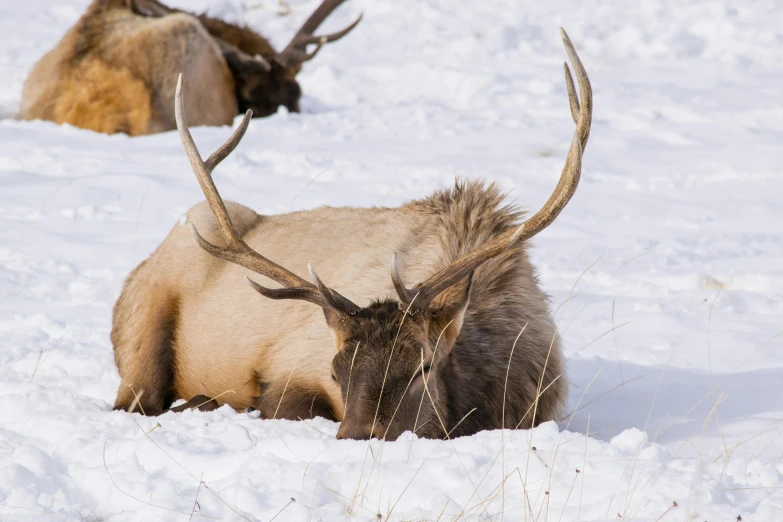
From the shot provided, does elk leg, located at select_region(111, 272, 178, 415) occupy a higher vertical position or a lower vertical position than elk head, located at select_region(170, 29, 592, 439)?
lower

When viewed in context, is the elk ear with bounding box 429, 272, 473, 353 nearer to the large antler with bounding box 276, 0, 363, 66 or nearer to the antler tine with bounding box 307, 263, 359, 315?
the antler tine with bounding box 307, 263, 359, 315

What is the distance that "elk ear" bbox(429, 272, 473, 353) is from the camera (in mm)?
4406

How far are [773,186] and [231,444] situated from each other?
7.67 metres

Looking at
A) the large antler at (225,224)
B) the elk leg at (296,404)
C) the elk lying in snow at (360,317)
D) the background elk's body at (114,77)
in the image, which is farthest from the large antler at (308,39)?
the elk leg at (296,404)

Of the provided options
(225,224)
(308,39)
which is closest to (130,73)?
(308,39)

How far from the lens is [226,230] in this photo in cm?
478

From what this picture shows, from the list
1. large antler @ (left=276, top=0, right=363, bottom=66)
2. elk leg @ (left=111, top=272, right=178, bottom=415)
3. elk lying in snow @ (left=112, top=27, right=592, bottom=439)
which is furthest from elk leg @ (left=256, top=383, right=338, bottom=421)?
large antler @ (left=276, top=0, right=363, bottom=66)

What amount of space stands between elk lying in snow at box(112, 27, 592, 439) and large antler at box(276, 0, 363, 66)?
755cm

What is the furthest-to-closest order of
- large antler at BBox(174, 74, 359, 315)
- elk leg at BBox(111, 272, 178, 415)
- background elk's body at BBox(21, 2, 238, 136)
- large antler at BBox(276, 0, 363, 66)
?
large antler at BBox(276, 0, 363, 66) < background elk's body at BBox(21, 2, 238, 136) < elk leg at BBox(111, 272, 178, 415) < large antler at BBox(174, 74, 359, 315)

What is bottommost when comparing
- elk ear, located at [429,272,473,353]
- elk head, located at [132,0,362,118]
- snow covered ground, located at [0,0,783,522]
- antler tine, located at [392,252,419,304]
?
elk head, located at [132,0,362,118]

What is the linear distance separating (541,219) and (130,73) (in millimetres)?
7530

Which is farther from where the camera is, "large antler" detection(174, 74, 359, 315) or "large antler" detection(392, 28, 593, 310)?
"large antler" detection(174, 74, 359, 315)

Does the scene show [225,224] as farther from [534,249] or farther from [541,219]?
[534,249]

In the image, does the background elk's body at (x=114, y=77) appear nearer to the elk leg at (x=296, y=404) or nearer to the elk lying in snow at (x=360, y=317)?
the elk lying in snow at (x=360, y=317)
